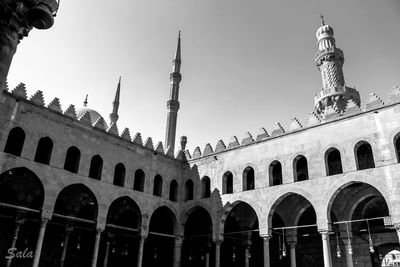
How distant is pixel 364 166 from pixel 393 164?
2.48m

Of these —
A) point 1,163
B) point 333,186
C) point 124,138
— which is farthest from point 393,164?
point 1,163

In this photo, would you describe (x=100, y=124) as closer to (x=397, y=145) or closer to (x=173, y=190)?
(x=173, y=190)

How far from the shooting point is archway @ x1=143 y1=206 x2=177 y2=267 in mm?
A: 20406

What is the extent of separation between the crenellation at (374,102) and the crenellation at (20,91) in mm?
13998

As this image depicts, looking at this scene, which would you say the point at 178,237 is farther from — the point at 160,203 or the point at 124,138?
the point at 124,138

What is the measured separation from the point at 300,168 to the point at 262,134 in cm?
250

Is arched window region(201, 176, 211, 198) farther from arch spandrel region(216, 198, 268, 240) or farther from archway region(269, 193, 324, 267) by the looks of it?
archway region(269, 193, 324, 267)

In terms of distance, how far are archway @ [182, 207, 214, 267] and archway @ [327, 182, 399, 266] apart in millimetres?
7399

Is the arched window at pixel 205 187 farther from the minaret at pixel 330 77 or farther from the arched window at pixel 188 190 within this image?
the minaret at pixel 330 77

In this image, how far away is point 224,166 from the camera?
18.4 metres

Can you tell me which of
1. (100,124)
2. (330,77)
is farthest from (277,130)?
(330,77)

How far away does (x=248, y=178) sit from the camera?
1789 cm

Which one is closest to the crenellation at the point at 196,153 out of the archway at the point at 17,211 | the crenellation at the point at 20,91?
the archway at the point at 17,211

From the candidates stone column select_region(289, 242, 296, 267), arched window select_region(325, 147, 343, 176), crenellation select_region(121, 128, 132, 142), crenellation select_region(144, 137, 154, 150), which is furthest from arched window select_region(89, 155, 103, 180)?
arched window select_region(325, 147, 343, 176)
